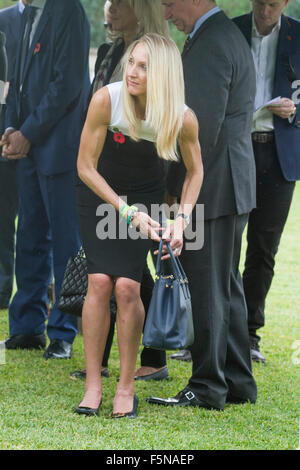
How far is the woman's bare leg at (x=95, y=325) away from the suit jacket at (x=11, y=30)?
184 cm

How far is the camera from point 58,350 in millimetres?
5188

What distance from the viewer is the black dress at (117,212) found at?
13.0 ft

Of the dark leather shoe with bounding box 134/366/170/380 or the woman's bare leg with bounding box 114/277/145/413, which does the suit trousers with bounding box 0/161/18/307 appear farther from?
the woman's bare leg with bounding box 114/277/145/413

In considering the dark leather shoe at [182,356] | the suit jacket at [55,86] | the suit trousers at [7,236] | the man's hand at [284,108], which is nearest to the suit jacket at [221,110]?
the man's hand at [284,108]

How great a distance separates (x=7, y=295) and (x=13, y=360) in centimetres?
167

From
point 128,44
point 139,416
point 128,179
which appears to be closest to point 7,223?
point 128,44

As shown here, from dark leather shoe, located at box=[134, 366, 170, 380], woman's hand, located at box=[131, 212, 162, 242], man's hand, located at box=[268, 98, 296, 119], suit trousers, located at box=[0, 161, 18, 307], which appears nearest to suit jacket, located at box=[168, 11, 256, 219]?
woman's hand, located at box=[131, 212, 162, 242]

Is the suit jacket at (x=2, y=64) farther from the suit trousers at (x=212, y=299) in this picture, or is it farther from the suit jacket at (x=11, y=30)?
the suit trousers at (x=212, y=299)

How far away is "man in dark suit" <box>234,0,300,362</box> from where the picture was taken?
5082mm

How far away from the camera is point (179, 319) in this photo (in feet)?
12.0

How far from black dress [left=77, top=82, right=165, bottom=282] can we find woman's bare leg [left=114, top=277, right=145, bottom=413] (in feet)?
0.22
